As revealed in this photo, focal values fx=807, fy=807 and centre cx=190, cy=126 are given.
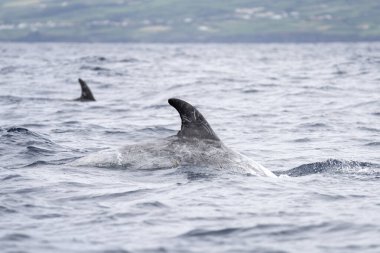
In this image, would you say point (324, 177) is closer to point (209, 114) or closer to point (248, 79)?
point (209, 114)

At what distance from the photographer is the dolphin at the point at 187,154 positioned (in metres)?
13.8

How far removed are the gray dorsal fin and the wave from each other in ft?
5.62

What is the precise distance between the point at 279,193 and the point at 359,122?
1216 cm

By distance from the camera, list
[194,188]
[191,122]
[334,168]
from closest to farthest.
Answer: [194,188]
[191,122]
[334,168]

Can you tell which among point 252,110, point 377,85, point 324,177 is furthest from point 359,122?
point 377,85

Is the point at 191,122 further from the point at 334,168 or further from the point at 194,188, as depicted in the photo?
the point at 334,168

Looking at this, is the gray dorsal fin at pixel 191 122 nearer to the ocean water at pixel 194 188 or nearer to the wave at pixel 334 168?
the ocean water at pixel 194 188

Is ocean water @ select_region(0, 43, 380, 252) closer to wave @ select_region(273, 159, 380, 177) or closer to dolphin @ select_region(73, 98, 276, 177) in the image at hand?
wave @ select_region(273, 159, 380, 177)

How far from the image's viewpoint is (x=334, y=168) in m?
15.1

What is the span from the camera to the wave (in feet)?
48.3

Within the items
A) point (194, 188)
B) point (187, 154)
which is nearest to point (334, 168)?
point (187, 154)

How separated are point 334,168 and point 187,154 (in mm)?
2950

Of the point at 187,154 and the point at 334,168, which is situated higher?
the point at 187,154

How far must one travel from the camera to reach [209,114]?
87.2 feet
